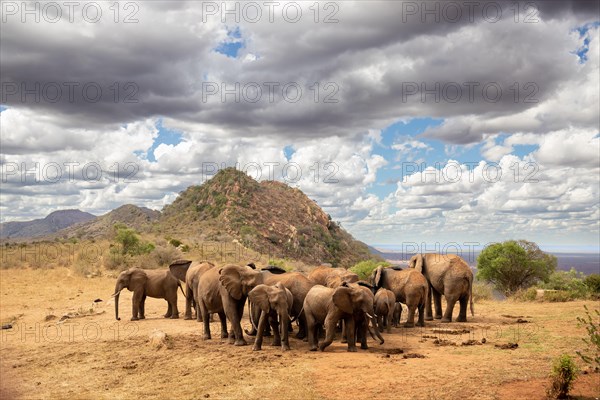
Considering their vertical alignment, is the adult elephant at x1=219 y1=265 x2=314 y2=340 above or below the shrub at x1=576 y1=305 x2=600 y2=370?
above

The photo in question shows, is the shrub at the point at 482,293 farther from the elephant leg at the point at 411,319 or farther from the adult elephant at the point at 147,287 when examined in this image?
the adult elephant at the point at 147,287

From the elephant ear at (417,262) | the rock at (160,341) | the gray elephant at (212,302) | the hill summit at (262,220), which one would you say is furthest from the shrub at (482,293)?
the hill summit at (262,220)

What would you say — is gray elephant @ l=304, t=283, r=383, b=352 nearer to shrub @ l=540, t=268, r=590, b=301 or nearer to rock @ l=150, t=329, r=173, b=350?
rock @ l=150, t=329, r=173, b=350

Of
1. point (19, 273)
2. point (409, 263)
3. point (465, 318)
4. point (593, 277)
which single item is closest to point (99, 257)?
point (19, 273)

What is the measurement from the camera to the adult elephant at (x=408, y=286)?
15.9 m

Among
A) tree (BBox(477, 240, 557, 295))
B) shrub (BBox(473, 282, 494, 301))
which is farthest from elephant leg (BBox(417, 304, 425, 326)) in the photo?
tree (BBox(477, 240, 557, 295))

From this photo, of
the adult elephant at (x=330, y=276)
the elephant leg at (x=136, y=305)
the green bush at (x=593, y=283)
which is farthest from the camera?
the green bush at (x=593, y=283)

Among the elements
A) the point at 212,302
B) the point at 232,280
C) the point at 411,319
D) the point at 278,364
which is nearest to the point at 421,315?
the point at 411,319

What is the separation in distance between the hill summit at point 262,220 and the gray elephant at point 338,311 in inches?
1748

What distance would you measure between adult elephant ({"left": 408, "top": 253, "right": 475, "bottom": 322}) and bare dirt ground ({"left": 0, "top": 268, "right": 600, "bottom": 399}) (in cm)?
88

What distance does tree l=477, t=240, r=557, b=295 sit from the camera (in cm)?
2920

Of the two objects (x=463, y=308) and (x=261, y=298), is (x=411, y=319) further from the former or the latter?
(x=261, y=298)

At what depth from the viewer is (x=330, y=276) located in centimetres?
1599

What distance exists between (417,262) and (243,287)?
24.3 feet
